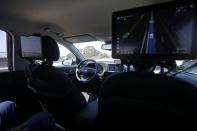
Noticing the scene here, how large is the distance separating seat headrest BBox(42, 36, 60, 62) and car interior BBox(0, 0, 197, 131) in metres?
0.01

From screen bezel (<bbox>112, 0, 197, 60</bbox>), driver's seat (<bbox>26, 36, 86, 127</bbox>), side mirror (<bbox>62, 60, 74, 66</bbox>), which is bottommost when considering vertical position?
driver's seat (<bbox>26, 36, 86, 127</bbox>)

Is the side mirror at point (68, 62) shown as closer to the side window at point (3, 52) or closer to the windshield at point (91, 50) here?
the windshield at point (91, 50)

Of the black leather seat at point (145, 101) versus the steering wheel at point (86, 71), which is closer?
the black leather seat at point (145, 101)

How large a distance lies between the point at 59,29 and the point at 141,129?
2660 mm

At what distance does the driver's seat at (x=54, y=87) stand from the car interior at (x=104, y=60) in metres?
0.01

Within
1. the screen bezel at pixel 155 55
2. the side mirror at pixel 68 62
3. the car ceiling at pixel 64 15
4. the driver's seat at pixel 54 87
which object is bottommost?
the driver's seat at pixel 54 87

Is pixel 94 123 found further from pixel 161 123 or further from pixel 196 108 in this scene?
pixel 196 108

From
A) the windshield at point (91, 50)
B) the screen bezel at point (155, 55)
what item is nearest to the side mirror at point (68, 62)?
the windshield at point (91, 50)

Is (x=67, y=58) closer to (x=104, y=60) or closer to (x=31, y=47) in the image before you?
(x=104, y=60)

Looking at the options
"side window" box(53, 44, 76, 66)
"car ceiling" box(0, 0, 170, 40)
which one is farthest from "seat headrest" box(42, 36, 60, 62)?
"side window" box(53, 44, 76, 66)

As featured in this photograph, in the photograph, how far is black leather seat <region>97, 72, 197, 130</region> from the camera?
1389 millimetres

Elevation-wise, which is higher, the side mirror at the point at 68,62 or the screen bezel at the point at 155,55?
the screen bezel at the point at 155,55

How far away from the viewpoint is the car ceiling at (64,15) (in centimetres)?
282

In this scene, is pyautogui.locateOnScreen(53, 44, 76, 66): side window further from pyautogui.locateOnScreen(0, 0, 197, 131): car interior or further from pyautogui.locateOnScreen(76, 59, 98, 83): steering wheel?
pyautogui.locateOnScreen(76, 59, 98, 83): steering wheel
